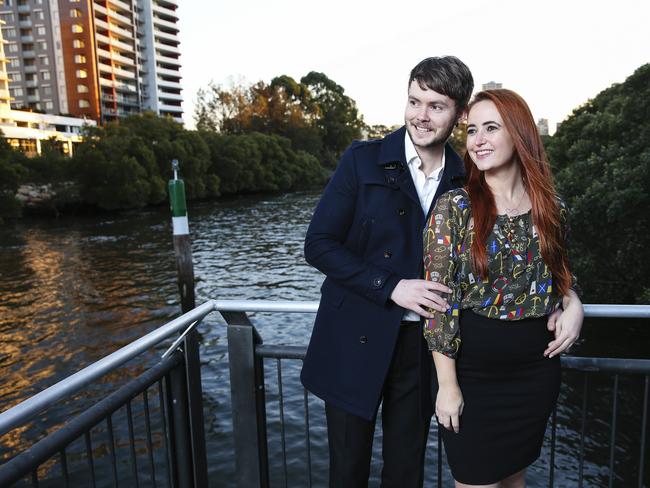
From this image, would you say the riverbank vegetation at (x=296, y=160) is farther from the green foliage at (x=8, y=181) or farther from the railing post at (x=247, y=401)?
the railing post at (x=247, y=401)

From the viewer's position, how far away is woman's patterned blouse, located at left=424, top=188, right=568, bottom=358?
1.68 m

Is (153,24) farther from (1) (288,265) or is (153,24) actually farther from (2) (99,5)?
(1) (288,265)

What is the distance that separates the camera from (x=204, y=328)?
39.0 ft

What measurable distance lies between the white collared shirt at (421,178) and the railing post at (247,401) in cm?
88

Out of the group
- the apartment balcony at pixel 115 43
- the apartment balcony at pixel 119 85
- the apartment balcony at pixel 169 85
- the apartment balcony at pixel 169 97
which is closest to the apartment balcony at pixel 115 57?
the apartment balcony at pixel 115 43

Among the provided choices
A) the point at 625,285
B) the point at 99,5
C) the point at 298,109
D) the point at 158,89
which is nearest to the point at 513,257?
the point at 625,285

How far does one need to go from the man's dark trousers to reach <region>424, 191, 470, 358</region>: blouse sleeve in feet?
0.78

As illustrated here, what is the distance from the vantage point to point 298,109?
7119cm

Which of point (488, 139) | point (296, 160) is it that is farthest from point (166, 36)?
point (488, 139)

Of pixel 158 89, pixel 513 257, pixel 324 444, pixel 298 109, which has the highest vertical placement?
pixel 158 89

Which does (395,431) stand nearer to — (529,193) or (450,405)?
(450,405)

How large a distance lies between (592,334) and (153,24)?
294ft

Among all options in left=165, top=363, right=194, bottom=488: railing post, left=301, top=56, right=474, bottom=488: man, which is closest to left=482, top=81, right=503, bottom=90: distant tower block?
left=301, top=56, right=474, bottom=488: man

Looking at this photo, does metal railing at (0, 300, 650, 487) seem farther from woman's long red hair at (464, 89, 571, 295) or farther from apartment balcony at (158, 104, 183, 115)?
apartment balcony at (158, 104, 183, 115)
